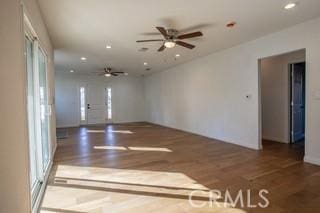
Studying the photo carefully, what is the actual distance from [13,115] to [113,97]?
9135 millimetres

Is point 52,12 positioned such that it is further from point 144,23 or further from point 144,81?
point 144,81

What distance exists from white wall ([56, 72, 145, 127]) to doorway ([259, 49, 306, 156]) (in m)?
6.80

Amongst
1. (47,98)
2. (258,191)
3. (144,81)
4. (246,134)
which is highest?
(144,81)

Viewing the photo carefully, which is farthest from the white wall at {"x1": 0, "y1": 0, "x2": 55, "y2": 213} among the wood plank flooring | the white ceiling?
the white ceiling

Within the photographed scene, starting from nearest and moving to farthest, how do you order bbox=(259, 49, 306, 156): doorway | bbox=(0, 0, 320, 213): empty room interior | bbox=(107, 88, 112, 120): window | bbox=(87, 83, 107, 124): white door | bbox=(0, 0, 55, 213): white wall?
bbox=(0, 0, 55, 213): white wall → bbox=(0, 0, 320, 213): empty room interior → bbox=(259, 49, 306, 156): doorway → bbox=(87, 83, 107, 124): white door → bbox=(107, 88, 112, 120): window

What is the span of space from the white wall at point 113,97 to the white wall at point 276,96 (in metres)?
6.77

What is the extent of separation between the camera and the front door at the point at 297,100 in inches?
209

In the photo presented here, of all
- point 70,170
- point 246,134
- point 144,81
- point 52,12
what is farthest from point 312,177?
point 144,81

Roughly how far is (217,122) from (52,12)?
4.87 meters

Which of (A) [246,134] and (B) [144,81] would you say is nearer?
(A) [246,134]

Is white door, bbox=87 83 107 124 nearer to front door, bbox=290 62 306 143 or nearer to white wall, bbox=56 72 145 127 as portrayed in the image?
white wall, bbox=56 72 145 127

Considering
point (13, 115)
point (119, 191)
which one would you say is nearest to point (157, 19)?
point (13, 115)

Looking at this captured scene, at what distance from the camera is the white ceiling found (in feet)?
9.34

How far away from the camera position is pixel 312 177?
9.86 feet
